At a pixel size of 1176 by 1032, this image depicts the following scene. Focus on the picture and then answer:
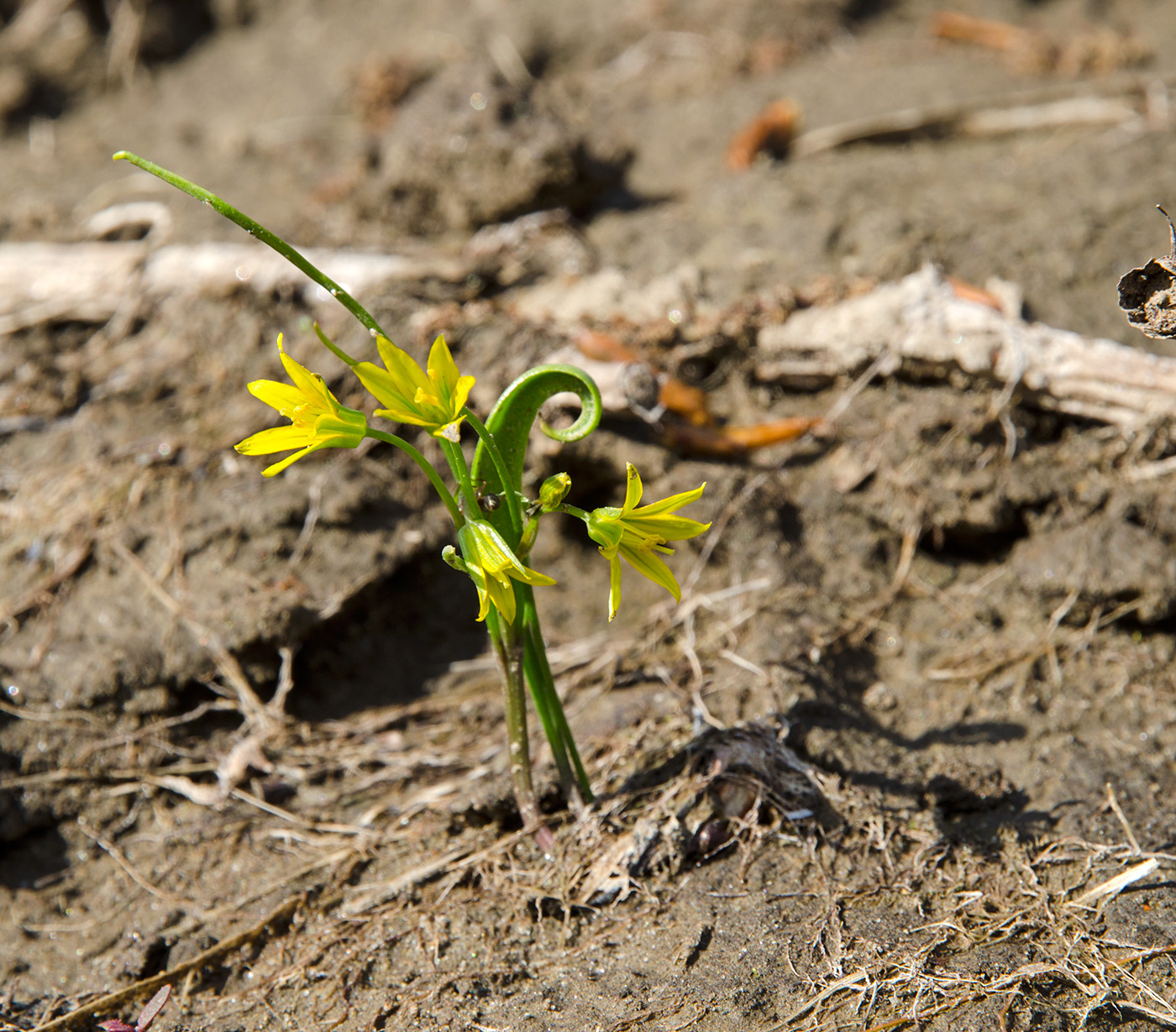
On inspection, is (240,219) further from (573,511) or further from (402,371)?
(573,511)

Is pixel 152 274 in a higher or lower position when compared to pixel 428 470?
higher

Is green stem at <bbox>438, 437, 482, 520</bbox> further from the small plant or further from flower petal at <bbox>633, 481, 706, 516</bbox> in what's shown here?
flower petal at <bbox>633, 481, 706, 516</bbox>

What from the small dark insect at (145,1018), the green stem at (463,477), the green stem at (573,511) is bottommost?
the small dark insect at (145,1018)

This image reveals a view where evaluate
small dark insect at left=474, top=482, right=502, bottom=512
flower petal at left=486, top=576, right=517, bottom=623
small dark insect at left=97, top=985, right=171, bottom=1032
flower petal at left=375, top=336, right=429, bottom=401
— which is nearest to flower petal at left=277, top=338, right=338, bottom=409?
flower petal at left=375, top=336, right=429, bottom=401

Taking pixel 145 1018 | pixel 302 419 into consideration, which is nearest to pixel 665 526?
pixel 302 419

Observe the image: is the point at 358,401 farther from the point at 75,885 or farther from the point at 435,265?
the point at 75,885

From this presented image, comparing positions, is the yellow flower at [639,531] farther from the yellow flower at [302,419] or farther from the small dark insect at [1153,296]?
the small dark insect at [1153,296]

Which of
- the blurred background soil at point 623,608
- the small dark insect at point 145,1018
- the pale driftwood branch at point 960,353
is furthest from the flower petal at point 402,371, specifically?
the pale driftwood branch at point 960,353
